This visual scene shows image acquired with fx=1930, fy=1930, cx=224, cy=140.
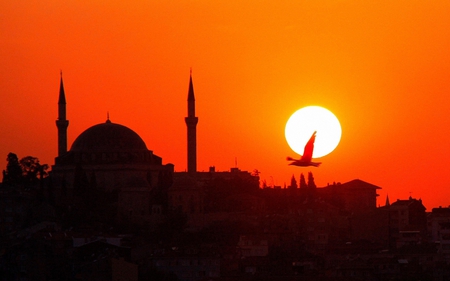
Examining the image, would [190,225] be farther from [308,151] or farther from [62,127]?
[308,151]

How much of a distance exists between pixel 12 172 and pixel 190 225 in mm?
12445

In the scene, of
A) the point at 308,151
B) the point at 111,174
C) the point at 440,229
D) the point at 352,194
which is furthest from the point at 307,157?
the point at 352,194

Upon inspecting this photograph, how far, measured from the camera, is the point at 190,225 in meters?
75.9

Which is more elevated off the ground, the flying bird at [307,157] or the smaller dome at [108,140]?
the smaller dome at [108,140]

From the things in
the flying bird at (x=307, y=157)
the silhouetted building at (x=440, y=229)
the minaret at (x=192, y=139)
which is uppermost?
the minaret at (x=192, y=139)

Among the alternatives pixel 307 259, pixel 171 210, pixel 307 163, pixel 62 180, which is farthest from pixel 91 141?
A: pixel 307 163

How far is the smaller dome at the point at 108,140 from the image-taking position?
86.6 meters

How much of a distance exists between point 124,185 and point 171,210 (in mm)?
4285

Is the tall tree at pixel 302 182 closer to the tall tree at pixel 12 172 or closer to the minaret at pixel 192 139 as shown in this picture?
the minaret at pixel 192 139

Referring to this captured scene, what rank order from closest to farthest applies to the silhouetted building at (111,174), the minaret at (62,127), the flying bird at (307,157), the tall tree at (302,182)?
the flying bird at (307,157)
the silhouetted building at (111,174)
the tall tree at (302,182)
the minaret at (62,127)

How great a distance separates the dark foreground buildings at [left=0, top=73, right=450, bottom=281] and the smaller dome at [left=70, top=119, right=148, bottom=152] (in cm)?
6

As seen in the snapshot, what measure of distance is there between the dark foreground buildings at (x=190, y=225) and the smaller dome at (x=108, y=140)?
6 cm

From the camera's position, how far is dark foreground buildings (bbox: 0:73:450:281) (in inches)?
2527

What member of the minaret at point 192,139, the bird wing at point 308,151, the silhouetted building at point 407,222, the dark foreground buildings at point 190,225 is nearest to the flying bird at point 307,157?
the bird wing at point 308,151
